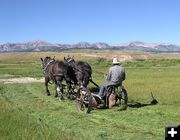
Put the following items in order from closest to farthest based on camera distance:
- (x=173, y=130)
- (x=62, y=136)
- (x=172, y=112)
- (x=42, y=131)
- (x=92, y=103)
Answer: (x=173, y=130), (x=62, y=136), (x=42, y=131), (x=172, y=112), (x=92, y=103)

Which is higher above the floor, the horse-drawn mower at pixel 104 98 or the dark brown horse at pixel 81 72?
the dark brown horse at pixel 81 72

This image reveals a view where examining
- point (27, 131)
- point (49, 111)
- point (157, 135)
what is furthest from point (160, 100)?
point (27, 131)

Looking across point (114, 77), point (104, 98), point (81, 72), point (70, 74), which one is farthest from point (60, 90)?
point (114, 77)

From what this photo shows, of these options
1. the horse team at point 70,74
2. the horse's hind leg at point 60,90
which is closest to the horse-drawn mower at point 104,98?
the horse team at point 70,74

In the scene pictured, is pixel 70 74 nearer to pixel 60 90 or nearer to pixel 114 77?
pixel 60 90

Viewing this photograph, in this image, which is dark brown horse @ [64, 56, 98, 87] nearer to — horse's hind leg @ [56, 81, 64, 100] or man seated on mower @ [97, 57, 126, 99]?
horse's hind leg @ [56, 81, 64, 100]

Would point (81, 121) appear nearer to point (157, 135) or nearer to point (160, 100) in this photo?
point (157, 135)

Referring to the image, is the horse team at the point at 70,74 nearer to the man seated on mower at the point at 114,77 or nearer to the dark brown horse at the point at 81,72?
the dark brown horse at the point at 81,72

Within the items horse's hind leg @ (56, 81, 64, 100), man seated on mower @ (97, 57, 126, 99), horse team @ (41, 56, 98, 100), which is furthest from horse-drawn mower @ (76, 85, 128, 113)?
horse's hind leg @ (56, 81, 64, 100)

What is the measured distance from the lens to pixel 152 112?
1365 centimetres

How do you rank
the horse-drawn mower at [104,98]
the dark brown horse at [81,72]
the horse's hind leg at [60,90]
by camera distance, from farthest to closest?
1. the horse's hind leg at [60,90]
2. the dark brown horse at [81,72]
3. the horse-drawn mower at [104,98]

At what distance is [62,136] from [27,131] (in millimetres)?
1046

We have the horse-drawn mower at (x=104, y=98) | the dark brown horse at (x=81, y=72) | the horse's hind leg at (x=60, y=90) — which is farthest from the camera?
the horse's hind leg at (x=60, y=90)

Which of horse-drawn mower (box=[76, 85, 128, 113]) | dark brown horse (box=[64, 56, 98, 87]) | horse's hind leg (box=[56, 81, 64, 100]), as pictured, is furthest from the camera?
horse's hind leg (box=[56, 81, 64, 100])
